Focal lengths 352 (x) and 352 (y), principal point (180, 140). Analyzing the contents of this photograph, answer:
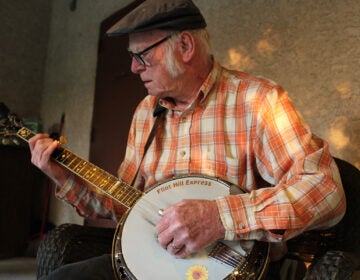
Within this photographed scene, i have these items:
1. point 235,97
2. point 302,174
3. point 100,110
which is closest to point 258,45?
point 235,97

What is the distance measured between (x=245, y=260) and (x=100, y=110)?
2345 mm

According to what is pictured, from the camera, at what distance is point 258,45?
172 centimetres

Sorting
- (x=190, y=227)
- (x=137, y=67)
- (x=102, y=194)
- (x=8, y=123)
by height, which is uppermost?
(x=137, y=67)

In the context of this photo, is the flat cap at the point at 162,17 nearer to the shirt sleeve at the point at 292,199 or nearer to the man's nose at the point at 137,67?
the man's nose at the point at 137,67

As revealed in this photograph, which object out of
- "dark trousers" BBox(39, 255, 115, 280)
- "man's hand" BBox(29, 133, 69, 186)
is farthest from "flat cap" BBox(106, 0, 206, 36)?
"dark trousers" BBox(39, 255, 115, 280)

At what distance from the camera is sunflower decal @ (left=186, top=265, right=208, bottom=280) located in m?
0.83

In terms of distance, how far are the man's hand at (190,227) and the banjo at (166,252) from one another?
3 centimetres

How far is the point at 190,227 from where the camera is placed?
2.81 feet

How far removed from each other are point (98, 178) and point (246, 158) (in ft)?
1.65

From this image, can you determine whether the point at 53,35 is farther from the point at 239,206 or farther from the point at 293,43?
the point at 239,206

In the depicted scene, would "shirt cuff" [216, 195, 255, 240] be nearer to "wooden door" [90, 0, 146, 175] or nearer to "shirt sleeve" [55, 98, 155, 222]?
"shirt sleeve" [55, 98, 155, 222]

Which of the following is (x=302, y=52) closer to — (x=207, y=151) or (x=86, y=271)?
(x=207, y=151)

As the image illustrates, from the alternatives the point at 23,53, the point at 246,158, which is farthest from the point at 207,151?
the point at 23,53

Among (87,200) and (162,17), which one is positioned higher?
(162,17)
